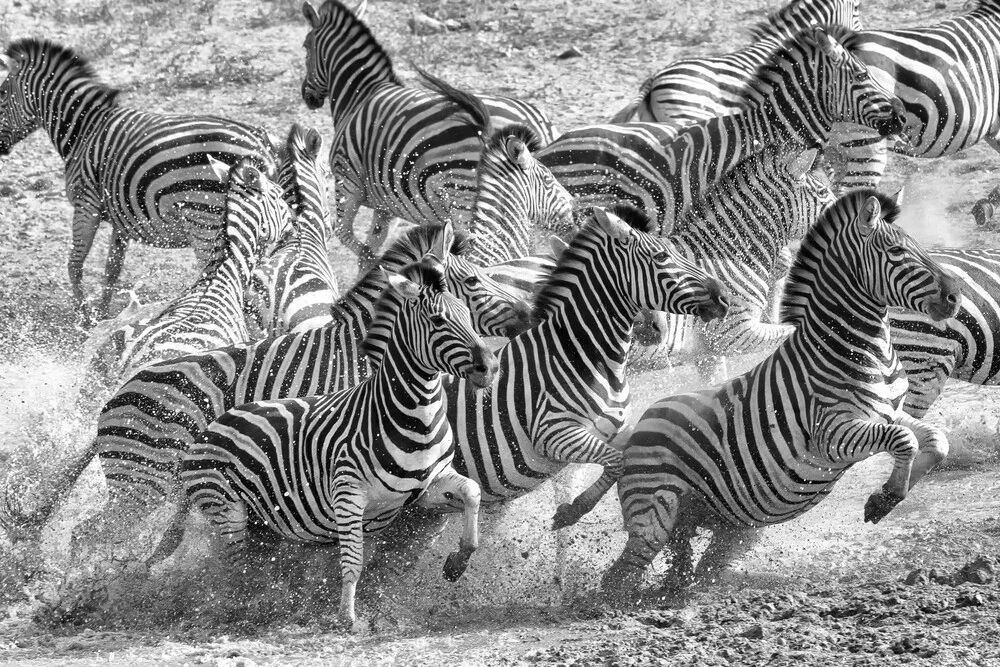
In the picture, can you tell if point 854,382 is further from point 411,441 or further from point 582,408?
point 411,441

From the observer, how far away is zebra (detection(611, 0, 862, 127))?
1067 cm

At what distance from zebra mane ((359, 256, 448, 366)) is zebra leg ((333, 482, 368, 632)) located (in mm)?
595

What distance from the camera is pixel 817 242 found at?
6586mm

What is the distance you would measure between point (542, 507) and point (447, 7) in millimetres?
9404

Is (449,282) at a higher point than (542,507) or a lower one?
higher

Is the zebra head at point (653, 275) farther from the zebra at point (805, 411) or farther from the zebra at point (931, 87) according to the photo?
the zebra at point (931, 87)

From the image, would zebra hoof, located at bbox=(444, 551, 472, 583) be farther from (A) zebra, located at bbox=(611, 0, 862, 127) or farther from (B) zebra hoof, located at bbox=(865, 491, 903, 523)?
(A) zebra, located at bbox=(611, 0, 862, 127)

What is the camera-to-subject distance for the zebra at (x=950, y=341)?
7387 mm

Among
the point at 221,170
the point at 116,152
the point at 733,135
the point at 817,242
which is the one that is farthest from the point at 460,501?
the point at 116,152

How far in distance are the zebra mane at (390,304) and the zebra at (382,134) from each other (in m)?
3.35

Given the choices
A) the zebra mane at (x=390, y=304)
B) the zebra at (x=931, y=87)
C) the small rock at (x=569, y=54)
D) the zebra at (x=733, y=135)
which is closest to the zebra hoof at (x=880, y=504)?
the zebra mane at (x=390, y=304)

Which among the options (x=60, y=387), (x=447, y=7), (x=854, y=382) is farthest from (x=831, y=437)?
(x=447, y=7)

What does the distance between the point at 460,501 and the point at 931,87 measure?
549 cm

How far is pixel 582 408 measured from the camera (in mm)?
6629
